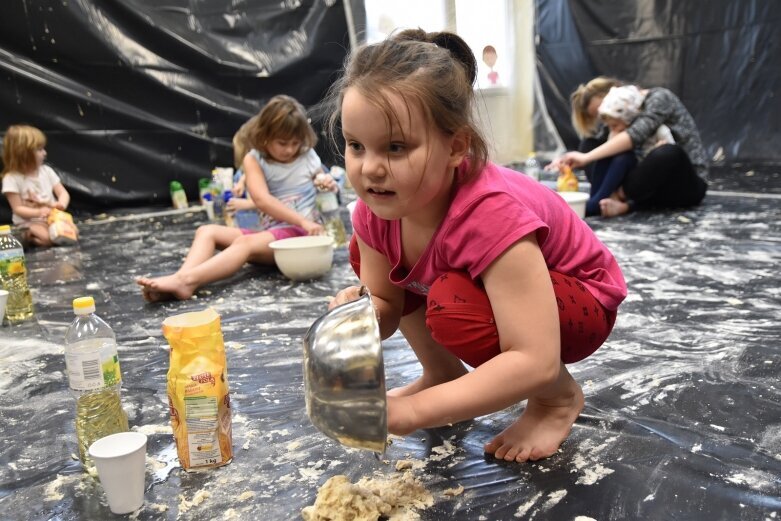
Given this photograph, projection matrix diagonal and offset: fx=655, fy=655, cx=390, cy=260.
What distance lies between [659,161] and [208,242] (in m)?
2.06

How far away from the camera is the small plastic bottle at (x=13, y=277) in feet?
6.20

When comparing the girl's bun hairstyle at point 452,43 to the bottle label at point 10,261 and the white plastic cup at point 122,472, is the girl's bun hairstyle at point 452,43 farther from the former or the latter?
the bottle label at point 10,261

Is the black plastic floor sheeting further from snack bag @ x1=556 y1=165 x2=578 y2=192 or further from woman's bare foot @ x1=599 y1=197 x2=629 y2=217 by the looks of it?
snack bag @ x1=556 y1=165 x2=578 y2=192

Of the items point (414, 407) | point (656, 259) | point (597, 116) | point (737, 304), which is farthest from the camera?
point (597, 116)

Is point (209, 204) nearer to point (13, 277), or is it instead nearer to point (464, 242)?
point (13, 277)

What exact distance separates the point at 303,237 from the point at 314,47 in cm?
289

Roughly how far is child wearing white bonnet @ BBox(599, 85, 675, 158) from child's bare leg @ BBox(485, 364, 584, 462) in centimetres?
227

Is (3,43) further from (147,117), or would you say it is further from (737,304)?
(737,304)

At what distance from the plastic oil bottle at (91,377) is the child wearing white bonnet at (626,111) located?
2.60m

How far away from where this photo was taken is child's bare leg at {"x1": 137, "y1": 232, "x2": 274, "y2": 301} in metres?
2.03

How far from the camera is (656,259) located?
7.34ft

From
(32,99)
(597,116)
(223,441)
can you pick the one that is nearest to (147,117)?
(32,99)

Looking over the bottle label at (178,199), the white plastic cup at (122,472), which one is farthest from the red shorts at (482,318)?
the bottle label at (178,199)

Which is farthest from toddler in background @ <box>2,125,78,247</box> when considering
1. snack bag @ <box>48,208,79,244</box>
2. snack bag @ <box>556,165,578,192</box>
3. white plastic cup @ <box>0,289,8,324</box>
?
snack bag @ <box>556,165,578,192</box>
